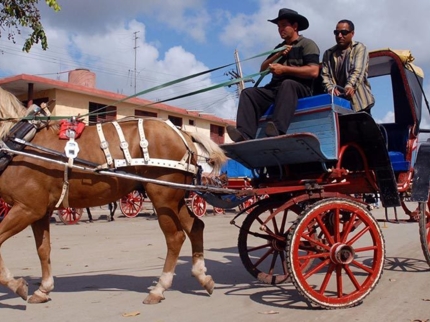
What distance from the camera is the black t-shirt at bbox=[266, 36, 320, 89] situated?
572 cm

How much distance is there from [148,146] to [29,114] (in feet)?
4.43

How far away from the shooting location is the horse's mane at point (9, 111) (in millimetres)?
5449

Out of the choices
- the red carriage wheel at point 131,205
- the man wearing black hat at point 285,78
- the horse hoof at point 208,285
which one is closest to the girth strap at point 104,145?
the man wearing black hat at point 285,78

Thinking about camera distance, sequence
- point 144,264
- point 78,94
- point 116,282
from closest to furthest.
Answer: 1. point 116,282
2. point 144,264
3. point 78,94

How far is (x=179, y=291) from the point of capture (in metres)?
6.02

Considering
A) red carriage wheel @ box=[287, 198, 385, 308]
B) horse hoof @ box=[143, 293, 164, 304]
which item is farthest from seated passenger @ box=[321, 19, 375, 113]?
horse hoof @ box=[143, 293, 164, 304]

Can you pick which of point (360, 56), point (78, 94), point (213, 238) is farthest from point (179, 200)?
point (78, 94)

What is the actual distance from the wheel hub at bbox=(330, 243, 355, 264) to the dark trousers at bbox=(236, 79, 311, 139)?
133cm

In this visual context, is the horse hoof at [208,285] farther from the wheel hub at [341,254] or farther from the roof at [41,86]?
the roof at [41,86]

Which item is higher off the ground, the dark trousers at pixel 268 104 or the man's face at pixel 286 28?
the man's face at pixel 286 28

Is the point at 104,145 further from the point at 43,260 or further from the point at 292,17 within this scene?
the point at 292,17

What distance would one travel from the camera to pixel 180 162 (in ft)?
18.6

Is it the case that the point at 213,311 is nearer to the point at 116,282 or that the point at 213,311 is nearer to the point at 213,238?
the point at 116,282

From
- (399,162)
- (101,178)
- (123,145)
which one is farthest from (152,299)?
(399,162)
